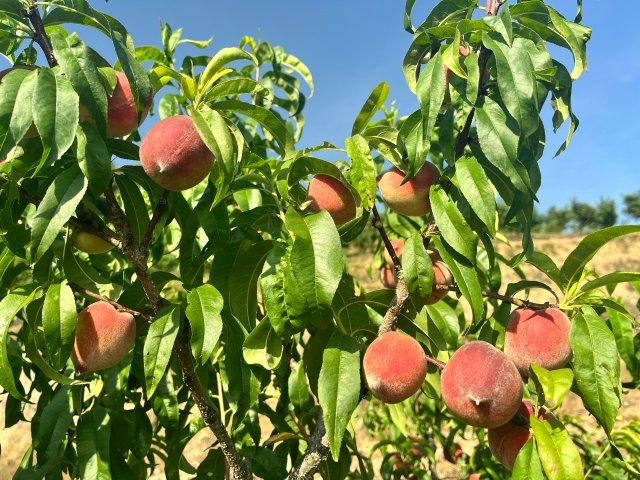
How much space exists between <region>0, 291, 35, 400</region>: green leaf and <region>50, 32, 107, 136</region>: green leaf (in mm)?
323

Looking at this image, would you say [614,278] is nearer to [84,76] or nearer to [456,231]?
[456,231]

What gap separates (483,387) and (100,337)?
2.21ft

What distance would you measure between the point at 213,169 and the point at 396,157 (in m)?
0.36

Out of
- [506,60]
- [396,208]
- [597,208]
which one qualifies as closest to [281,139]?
[396,208]

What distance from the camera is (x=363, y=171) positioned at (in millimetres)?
934

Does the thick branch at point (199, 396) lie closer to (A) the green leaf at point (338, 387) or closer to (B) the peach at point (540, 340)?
(A) the green leaf at point (338, 387)

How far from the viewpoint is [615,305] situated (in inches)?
38.4

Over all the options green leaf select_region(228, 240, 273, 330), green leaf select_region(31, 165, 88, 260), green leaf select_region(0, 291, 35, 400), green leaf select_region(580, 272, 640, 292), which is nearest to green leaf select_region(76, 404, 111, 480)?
green leaf select_region(0, 291, 35, 400)

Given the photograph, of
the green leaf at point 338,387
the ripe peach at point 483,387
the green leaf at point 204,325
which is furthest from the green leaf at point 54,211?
the ripe peach at point 483,387

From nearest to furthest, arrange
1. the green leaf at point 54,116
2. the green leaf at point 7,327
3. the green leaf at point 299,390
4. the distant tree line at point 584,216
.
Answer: the green leaf at point 54,116, the green leaf at point 7,327, the green leaf at point 299,390, the distant tree line at point 584,216

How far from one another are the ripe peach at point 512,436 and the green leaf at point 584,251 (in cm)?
26

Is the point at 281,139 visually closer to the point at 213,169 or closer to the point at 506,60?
the point at 213,169

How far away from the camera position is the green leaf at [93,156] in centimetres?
84

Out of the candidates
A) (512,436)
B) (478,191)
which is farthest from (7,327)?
(512,436)
